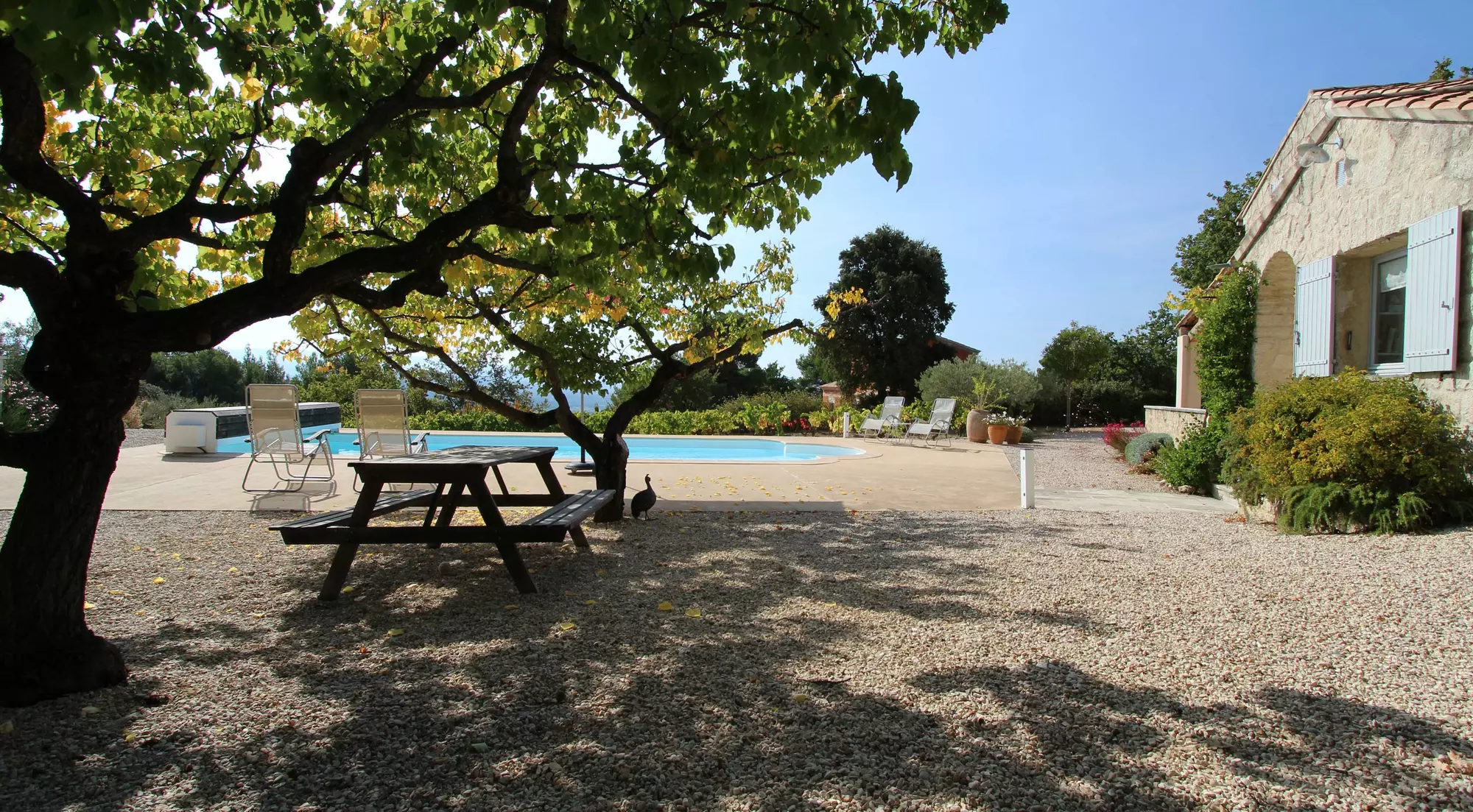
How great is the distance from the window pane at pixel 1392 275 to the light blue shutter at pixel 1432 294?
758 mm

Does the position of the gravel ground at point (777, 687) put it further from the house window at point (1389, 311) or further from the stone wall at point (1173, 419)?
the stone wall at point (1173, 419)

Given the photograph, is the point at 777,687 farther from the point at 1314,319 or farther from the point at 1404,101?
the point at 1314,319

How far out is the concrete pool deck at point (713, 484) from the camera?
24.5ft

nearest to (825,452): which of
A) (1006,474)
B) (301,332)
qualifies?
(1006,474)

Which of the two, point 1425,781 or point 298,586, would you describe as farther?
point 298,586

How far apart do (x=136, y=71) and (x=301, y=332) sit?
162 inches

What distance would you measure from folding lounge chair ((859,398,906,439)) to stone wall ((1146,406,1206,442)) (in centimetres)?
563

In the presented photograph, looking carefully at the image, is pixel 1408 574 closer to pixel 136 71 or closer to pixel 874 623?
pixel 874 623

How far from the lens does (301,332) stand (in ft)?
22.9

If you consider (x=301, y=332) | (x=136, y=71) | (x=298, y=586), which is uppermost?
(x=136, y=71)

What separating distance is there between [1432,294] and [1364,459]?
1.54m

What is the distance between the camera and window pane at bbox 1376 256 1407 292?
712 centimetres

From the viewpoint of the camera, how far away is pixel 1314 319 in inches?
307

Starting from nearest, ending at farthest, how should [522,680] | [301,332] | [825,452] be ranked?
[522,680], [301,332], [825,452]
